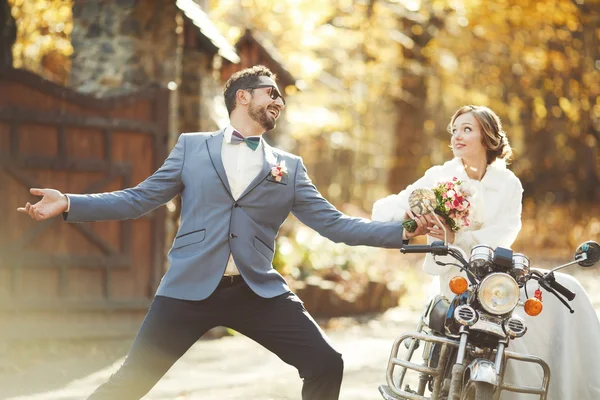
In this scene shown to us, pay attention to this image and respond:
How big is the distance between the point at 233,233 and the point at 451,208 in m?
1.11

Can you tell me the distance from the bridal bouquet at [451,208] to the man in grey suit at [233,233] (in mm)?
177

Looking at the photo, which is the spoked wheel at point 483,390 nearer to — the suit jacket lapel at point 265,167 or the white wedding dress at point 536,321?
the white wedding dress at point 536,321

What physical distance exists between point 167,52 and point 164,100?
77cm

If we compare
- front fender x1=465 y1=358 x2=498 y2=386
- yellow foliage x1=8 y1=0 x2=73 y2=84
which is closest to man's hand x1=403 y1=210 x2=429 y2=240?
front fender x1=465 y1=358 x2=498 y2=386

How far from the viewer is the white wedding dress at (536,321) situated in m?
5.73

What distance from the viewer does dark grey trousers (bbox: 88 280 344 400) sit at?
182 inches

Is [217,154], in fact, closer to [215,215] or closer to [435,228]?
[215,215]

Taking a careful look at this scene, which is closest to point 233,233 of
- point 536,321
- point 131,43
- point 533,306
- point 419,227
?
point 419,227

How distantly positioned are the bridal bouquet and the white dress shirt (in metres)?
0.84

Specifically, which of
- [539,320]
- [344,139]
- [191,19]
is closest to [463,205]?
[539,320]

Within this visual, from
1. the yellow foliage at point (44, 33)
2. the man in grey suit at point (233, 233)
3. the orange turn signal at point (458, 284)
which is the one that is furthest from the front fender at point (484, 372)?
the yellow foliage at point (44, 33)

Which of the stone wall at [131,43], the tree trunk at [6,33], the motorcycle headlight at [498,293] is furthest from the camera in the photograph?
the tree trunk at [6,33]

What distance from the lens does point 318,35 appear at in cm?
2172

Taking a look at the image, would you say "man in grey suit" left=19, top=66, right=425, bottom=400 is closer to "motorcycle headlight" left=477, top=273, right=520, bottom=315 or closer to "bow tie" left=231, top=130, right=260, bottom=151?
"bow tie" left=231, top=130, right=260, bottom=151
